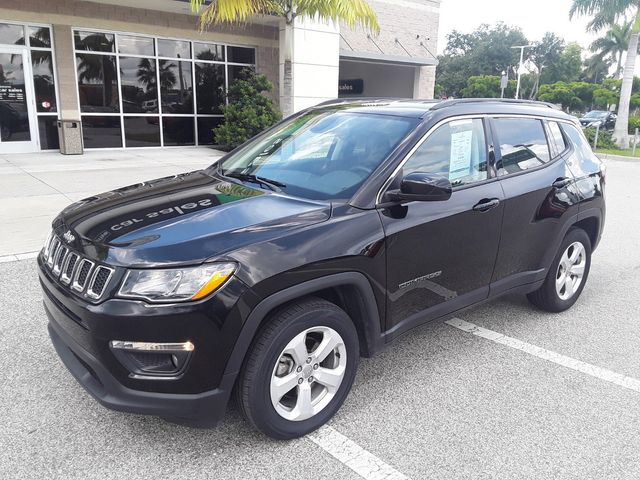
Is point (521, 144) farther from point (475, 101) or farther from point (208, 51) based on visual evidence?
point (208, 51)

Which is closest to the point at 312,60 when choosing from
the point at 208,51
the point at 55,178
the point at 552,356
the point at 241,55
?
the point at 241,55

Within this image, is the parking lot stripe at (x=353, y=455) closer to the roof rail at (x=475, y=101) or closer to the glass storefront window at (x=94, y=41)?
the roof rail at (x=475, y=101)

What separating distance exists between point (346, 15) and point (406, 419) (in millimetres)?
10527

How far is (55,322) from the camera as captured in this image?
279 centimetres

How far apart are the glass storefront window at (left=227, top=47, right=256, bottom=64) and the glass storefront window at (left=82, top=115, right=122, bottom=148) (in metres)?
3.98

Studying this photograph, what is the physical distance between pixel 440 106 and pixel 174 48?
45.4 feet

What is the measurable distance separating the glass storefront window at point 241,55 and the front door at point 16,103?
18.5ft

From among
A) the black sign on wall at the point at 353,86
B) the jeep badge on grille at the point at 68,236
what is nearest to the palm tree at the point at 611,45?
the black sign on wall at the point at 353,86

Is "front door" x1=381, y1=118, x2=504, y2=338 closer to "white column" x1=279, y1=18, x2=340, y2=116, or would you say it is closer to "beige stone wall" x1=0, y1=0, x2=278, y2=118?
"white column" x1=279, y1=18, x2=340, y2=116

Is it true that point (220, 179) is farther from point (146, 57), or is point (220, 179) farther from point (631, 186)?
point (146, 57)

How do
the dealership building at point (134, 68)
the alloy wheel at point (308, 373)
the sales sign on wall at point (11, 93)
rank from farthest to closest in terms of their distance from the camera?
1. the dealership building at point (134, 68)
2. the sales sign on wall at point (11, 93)
3. the alloy wheel at point (308, 373)

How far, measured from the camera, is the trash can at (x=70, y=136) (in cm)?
1366

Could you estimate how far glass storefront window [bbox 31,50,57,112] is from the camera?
1365cm

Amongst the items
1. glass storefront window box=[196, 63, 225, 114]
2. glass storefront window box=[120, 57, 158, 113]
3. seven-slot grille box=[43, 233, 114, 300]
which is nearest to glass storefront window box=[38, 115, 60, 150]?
glass storefront window box=[120, 57, 158, 113]
